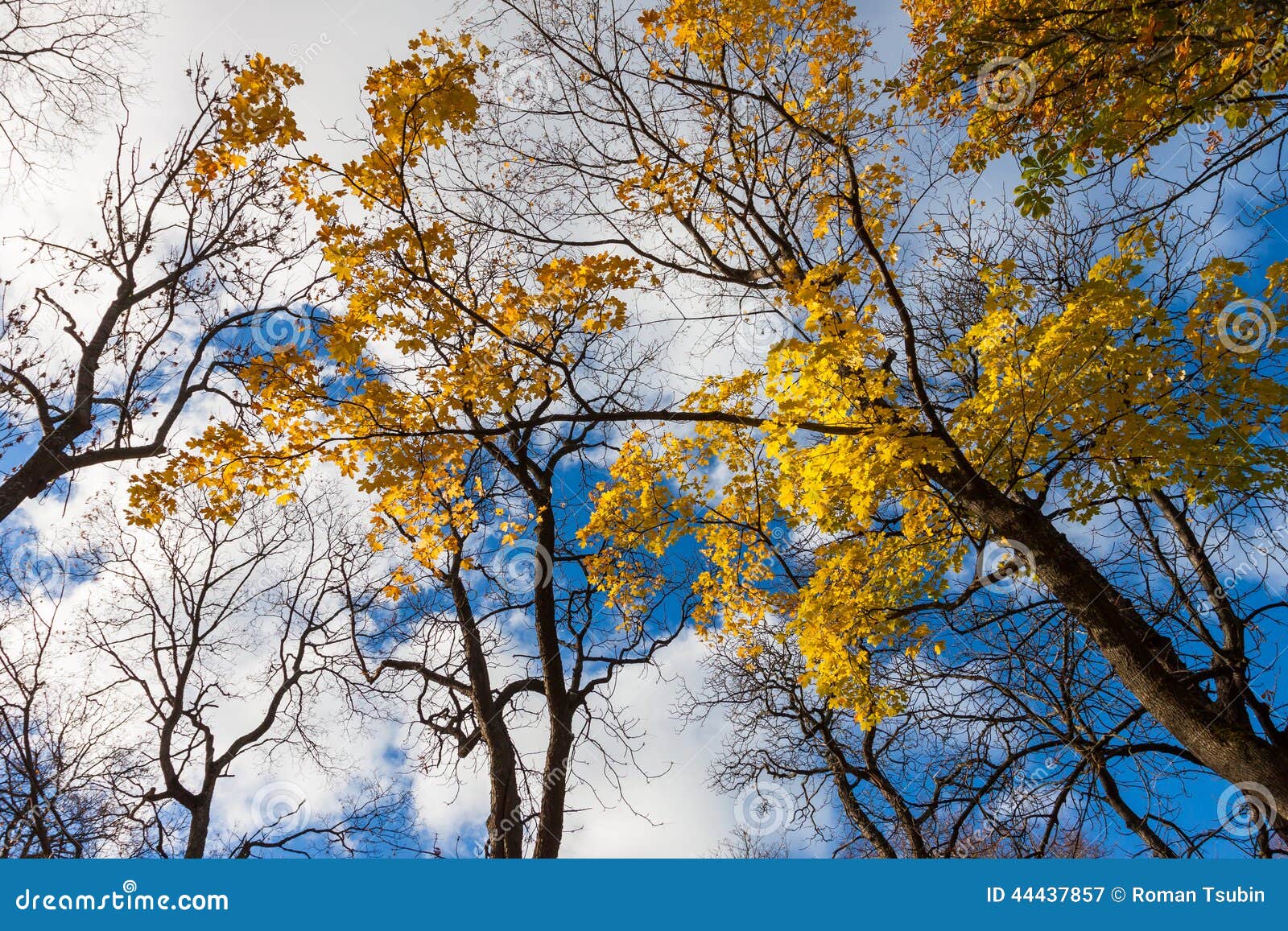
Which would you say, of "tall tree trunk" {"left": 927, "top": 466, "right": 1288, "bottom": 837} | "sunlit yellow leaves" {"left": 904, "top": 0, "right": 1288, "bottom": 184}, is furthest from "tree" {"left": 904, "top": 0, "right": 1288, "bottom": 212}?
"tall tree trunk" {"left": 927, "top": 466, "right": 1288, "bottom": 837}

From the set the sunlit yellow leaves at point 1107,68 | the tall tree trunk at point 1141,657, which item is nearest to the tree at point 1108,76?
the sunlit yellow leaves at point 1107,68

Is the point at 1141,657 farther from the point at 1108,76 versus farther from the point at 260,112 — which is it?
the point at 260,112

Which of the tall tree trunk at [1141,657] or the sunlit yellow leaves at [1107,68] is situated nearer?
the sunlit yellow leaves at [1107,68]

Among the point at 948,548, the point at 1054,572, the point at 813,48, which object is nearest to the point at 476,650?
the point at 948,548

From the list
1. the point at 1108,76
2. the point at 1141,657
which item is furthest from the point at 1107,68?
the point at 1141,657

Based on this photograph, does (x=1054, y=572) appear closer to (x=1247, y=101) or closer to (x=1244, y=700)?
(x=1244, y=700)

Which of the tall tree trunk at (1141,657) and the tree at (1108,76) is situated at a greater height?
the tree at (1108,76)

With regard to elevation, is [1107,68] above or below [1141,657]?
above

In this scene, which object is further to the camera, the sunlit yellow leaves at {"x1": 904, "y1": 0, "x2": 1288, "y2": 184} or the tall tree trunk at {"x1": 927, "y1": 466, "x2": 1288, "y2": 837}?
the tall tree trunk at {"x1": 927, "y1": 466, "x2": 1288, "y2": 837}

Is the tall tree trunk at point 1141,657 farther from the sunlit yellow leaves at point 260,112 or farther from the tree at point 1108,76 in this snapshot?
the sunlit yellow leaves at point 260,112

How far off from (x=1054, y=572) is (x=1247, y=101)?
324cm

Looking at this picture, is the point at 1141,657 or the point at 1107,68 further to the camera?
the point at 1141,657

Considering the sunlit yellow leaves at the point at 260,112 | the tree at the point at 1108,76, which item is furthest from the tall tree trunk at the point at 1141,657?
the sunlit yellow leaves at the point at 260,112

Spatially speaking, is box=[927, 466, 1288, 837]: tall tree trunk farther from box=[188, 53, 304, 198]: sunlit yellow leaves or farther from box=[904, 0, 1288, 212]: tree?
box=[188, 53, 304, 198]: sunlit yellow leaves
